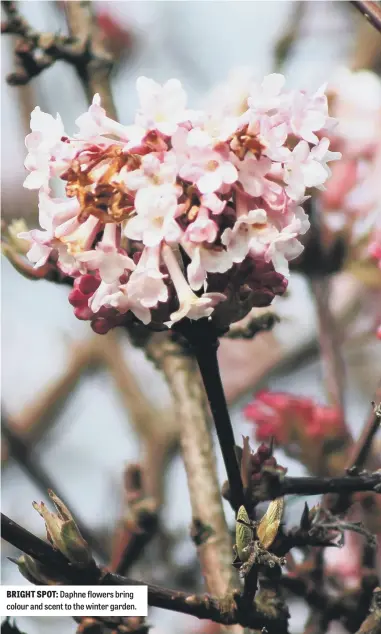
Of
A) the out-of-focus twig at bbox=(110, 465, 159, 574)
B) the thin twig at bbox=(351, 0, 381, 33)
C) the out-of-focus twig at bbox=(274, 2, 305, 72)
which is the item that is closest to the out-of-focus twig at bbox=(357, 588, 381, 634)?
the out-of-focus twig at bbox=(110, 465, 159, 574)

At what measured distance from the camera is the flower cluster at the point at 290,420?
1.98m

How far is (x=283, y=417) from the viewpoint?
1.98 metres

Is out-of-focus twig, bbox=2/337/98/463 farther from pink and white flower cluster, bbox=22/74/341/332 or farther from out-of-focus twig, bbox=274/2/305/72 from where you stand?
pink and white flower cluster, bbox=22/74/341/332

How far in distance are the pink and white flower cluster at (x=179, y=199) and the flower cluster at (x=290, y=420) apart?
911 millimetres

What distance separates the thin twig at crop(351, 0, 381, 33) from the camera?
1.42 meters

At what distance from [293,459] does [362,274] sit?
1.60 feet

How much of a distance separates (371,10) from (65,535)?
97 cm

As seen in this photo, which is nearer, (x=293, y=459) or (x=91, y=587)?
(x=91, y=587)

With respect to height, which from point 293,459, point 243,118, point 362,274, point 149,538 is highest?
point 362,274

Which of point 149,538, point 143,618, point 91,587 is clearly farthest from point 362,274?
point 91,587

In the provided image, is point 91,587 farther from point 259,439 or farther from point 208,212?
point 259,439
